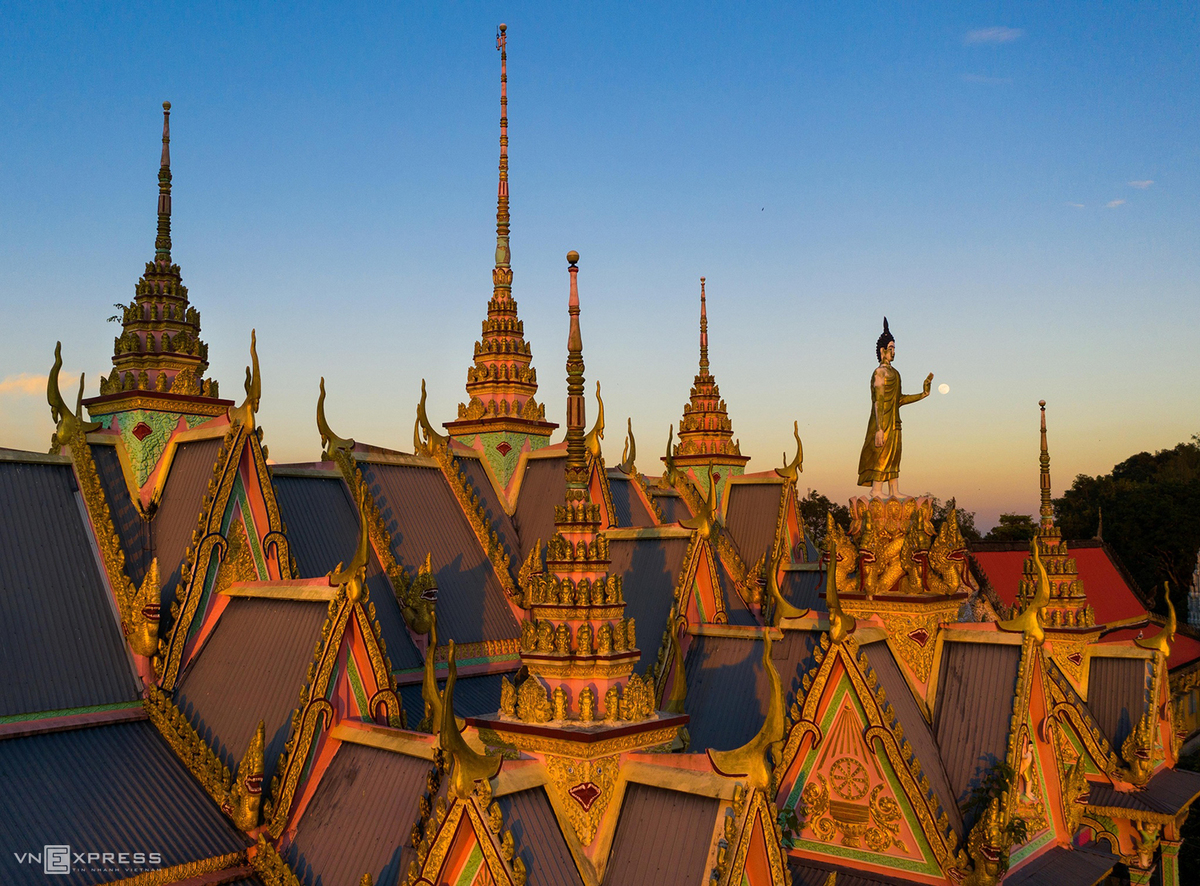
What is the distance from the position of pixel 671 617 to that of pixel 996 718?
485cm

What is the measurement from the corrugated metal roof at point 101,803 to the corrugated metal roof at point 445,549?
5509mm

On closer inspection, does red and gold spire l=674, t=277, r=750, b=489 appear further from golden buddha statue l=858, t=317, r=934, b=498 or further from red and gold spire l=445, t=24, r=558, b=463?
golden buddha statue l=858, t=317, r=934, b=498

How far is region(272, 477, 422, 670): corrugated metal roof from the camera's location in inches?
579

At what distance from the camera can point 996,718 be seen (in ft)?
37.0

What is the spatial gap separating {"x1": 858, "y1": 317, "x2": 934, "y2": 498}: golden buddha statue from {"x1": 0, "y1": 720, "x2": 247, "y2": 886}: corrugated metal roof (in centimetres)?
899

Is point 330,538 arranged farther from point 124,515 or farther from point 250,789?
point 250,789

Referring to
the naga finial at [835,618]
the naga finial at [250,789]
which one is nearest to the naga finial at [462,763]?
the naga finial at [250,789]

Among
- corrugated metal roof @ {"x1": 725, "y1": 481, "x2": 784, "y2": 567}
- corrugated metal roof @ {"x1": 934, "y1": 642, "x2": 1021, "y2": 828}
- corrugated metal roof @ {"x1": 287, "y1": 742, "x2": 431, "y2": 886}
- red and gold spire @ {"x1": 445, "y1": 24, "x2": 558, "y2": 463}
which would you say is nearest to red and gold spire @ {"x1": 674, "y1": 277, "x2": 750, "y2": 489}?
corrugated metal roof @ {"x1": 725, "y1": 481, "x2": 784, "y2": 567}

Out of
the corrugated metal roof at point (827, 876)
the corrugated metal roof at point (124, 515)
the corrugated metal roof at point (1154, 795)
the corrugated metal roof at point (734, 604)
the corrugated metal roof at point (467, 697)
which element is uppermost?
the corrugated metal roof at point (124, 515)

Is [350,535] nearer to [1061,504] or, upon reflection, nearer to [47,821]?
[47,821]

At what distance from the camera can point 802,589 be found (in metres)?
23.7

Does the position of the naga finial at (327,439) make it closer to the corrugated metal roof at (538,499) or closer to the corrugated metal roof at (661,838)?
the corrugated metal roof at (538,499)

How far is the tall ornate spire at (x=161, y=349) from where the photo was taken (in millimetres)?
14031

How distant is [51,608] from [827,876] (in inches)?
373
